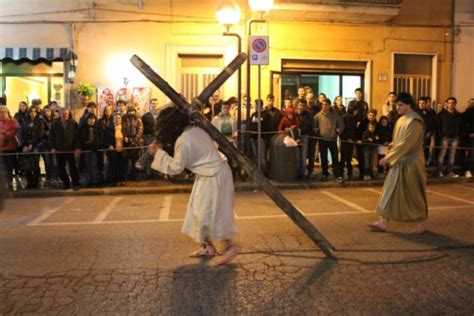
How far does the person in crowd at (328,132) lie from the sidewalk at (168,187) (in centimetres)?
47

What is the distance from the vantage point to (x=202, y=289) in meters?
5.73

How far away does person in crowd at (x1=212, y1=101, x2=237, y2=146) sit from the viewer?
13.3 m

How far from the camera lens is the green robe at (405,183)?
8070 mm

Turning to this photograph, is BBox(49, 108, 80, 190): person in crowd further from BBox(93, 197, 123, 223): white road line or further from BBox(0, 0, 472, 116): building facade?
BBox(0, 0, 472, 116): building facade

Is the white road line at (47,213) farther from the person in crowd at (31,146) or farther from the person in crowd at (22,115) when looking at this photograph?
the person in crowd at (22,115)

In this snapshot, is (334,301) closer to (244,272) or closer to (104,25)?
(244,272)

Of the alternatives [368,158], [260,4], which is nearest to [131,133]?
[260,4]

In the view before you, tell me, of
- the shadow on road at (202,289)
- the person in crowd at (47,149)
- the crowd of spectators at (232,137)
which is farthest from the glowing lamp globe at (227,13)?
the shadow on road at (202,289)

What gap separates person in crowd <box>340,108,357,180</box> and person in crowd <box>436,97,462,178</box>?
2134mm

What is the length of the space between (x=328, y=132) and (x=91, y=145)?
5309 millimetres

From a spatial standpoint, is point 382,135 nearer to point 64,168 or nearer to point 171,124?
point 64,168

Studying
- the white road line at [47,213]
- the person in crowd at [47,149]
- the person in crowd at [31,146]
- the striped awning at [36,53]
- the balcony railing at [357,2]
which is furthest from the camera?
the balcony railing at [357,2]

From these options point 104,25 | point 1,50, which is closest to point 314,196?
point 104,25

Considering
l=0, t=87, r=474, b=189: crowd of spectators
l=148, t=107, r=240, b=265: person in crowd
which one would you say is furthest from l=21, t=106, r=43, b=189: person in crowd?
l=148, t=107, r=240, b=265: person in crowd
